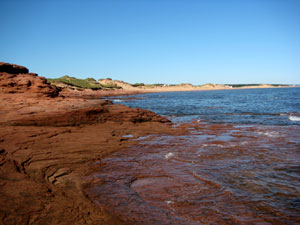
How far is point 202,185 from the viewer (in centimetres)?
546

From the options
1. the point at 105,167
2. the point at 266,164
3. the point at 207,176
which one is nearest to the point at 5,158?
the point at 105,167

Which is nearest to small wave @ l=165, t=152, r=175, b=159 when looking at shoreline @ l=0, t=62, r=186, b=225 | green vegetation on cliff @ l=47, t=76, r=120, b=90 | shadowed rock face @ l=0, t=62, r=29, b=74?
shoreline @ l=0, t=62, r=186, b=225

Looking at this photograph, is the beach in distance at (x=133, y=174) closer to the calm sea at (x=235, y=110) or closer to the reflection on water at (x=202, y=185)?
the reflection on water at (x=202, y=185)

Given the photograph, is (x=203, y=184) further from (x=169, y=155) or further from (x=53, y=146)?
(x=53, y=146)

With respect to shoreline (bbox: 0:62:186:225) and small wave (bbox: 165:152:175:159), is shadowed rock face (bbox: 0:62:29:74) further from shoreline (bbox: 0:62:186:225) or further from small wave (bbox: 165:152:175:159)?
small wave (bbox: 165:152:175:159)

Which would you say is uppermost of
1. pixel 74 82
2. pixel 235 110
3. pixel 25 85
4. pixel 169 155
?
pixel 74 82

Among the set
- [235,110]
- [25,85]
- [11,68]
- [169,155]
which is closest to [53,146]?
[169,155]

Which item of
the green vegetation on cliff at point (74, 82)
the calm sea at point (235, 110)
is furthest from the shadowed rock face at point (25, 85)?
the green vegetation on cliff at point (74, 82)

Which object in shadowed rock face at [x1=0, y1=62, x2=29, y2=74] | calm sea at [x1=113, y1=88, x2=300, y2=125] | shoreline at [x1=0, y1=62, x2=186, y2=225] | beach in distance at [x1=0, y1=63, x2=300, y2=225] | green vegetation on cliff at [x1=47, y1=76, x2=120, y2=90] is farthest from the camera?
green vegetation on cliff at [x1=47, y1=76, x2=120, y2=90]

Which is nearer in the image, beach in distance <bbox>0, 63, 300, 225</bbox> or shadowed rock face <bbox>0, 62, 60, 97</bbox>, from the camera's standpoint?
beach in distance <bbox>0, 63, 300, 225</bbox>

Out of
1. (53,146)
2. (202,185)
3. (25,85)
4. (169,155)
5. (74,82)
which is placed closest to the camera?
(202,185)

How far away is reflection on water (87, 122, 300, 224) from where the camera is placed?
4.14 meters

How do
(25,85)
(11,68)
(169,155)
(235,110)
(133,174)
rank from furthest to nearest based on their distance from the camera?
1. (235,110)
2. (11,68)
3. (25,85)
4. (169,155)
5. (133,174)

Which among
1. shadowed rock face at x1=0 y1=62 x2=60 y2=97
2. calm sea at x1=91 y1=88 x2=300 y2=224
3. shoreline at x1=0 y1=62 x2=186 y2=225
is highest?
shadowed rock face at x1=0 y1=62 x2=60 y2=97
